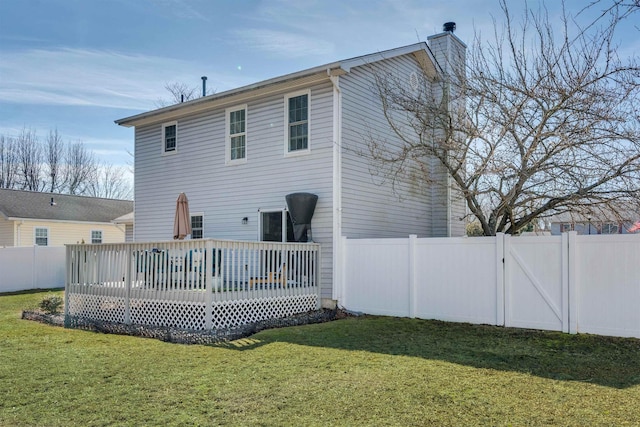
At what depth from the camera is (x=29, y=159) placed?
33.5m

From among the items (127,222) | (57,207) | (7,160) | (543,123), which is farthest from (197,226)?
(7,160)

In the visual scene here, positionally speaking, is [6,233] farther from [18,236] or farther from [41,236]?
[41,236]

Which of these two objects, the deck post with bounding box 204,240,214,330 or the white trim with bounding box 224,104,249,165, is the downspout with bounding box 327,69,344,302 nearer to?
the white trim with bounding box 224,104,249,165

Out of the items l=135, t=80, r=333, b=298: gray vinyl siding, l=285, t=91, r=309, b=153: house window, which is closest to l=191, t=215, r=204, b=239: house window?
l=135, t=80, r=333, b=298: gray vinyl siding

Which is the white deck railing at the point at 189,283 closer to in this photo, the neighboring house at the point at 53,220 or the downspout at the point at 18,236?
the neighboring house at the point at 53,220

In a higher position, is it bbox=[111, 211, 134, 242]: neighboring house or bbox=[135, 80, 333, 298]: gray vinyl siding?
bbox=[135, 80, 333, 298]: gray vinyl siding

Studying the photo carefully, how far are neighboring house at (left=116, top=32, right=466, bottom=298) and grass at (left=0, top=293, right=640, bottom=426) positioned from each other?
3661mm

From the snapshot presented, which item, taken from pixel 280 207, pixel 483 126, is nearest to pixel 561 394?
pixel 483 126

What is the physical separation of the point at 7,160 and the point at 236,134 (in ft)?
94.8

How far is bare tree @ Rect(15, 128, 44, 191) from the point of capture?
33094 mm

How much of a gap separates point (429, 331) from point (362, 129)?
194 inches

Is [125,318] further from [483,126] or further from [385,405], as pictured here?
[483,126]

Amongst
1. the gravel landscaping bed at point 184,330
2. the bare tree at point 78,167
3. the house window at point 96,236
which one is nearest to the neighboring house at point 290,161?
the gravel landscaping bed at point 184,330

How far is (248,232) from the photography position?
→ 37.2 feet
